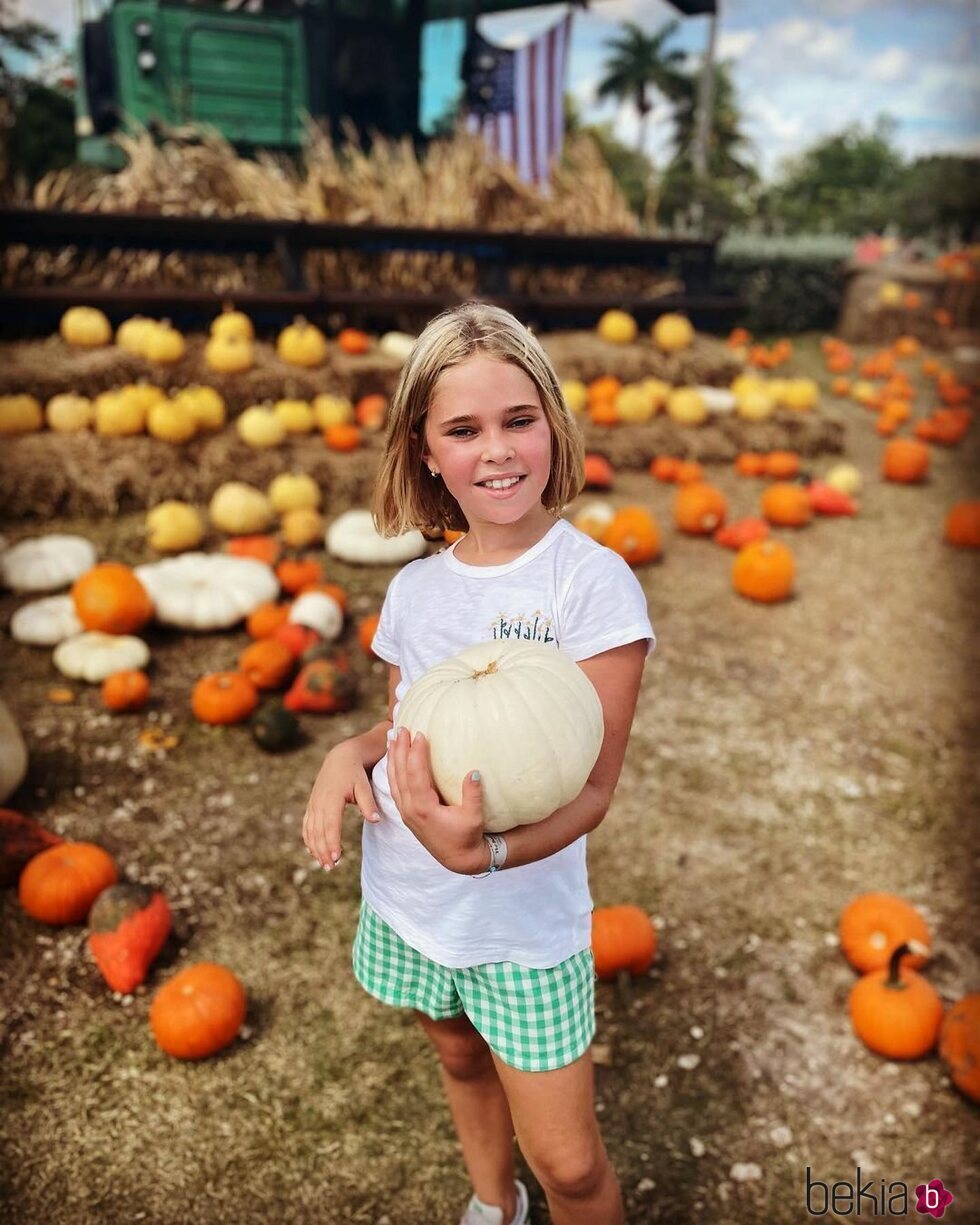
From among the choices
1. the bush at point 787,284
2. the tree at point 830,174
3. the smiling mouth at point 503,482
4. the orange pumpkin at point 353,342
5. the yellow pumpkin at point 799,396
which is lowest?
the yellow pumpkin at point 799,396

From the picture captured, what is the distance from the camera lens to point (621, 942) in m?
2.82

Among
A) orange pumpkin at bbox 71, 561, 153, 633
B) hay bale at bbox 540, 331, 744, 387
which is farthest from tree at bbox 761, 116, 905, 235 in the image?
orange pumpkin at bbox 71, 561, 153, 633

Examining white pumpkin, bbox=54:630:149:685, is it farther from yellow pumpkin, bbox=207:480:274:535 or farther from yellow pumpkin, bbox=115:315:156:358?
yellow pumpkin, bbox=115:315:156:358

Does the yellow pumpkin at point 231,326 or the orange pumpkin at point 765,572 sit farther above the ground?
the yellow pumpkin at point 231,326

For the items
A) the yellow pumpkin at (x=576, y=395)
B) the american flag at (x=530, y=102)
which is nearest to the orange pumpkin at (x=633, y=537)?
the yellow pumpkin at (x=576, y=395)

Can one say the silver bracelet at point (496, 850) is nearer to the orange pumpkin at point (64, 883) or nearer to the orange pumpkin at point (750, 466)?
the orange pumpkin at point (64, 883)

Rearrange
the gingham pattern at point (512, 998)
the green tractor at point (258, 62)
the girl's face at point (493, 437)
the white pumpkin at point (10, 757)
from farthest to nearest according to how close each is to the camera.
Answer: the green tractor at point (258, 62)
the white pumpkin at point (10, 757)
the gingham pattern at point (512, 998)
the girl's face at point (493, 437)

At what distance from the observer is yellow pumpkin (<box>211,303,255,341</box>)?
7.34 m

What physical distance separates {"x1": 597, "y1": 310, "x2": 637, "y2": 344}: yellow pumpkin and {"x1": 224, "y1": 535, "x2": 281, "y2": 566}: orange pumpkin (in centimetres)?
488

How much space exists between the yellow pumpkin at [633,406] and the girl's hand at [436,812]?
7.06m

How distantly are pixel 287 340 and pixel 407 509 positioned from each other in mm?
6155

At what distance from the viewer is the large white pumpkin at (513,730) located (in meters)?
1.23

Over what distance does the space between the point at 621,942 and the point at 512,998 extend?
128 cm

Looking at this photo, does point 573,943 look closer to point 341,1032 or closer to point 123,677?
point 341,1032
